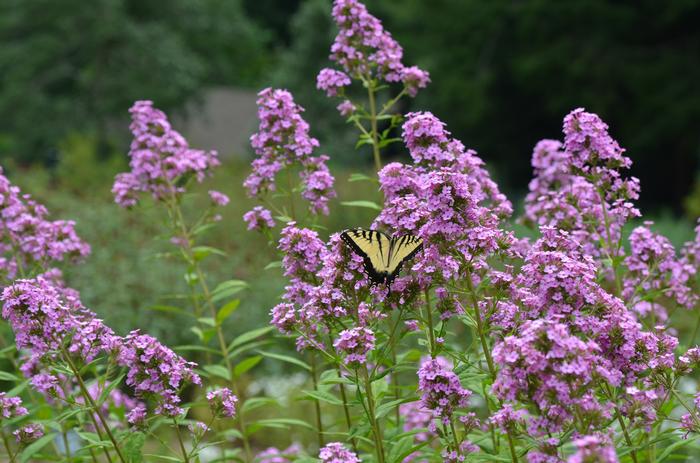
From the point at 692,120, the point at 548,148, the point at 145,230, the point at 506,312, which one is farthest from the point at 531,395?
the point at 692,120

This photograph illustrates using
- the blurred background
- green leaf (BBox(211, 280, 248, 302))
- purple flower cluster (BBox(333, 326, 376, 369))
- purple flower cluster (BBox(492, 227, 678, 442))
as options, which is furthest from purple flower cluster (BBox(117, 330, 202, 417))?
the blurred background

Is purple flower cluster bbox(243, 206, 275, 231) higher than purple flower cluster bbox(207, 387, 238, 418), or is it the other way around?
purple flower cluster bbox(243, 206, 275, 231)

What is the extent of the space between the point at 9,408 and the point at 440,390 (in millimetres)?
1913

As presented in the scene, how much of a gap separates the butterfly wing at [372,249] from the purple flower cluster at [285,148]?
51.7 inches

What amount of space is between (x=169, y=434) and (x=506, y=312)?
7.28 metres

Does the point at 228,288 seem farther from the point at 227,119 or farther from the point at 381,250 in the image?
the point at 227,119

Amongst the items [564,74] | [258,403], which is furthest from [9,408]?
[564,74]

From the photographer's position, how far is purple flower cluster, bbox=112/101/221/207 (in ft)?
18.6

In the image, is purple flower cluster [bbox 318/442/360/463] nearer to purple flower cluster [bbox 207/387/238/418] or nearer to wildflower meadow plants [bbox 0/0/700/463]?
wildflower meadow plants [bbox 0/0/700/463]

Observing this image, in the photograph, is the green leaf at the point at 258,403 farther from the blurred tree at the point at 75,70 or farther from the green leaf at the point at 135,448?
the blurred tree at the point at 75,70

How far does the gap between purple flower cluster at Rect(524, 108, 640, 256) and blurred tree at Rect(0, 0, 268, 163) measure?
26.9m

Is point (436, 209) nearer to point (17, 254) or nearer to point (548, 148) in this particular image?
point (548, 148)

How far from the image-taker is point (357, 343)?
345cm

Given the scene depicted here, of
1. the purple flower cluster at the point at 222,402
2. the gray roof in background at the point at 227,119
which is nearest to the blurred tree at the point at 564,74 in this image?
the gray roof in background at the point at 227,119
